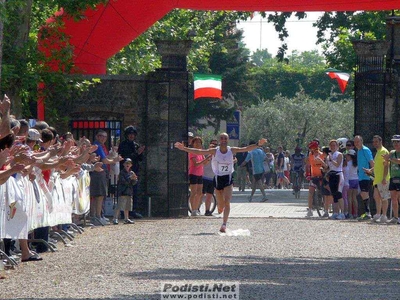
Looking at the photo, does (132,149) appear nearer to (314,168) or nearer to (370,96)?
(314,168)

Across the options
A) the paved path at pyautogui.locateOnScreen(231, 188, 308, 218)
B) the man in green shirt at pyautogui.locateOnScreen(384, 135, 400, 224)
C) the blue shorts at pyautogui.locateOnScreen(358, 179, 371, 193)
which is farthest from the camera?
the paved path at pyautogui.locateOnScreen(231, 188, 308, 218)

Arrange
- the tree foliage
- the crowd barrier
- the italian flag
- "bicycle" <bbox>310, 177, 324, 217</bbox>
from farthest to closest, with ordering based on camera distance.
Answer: the tree foliage < the italian flag < "bicycle" <bbox>310, 177, 324, 217</bbox> < the crowd barrier

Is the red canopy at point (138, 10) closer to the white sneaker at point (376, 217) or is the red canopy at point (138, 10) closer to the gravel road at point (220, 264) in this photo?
the white sneaker at point (376, 217)

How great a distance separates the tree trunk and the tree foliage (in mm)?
56323

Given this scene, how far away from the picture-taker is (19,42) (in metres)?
24.5

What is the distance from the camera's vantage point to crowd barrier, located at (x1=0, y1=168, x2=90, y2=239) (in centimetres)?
1489

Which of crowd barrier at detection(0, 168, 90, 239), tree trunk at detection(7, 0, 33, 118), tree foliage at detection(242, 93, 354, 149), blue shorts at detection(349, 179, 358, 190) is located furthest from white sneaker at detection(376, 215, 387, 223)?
tree foliage at detection(242, 93, 354, 149)

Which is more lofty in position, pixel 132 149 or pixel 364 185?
pixel 132 149

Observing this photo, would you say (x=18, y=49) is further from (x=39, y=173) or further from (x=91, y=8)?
(x=39, y=173)

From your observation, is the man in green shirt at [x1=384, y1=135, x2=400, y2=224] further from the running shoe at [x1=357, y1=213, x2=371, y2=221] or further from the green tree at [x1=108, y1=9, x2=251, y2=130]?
the green tree at [x1=108, y1=9, x2=251, y2=130]

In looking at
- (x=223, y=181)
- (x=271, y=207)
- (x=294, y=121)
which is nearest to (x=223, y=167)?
(x=223, y=181)

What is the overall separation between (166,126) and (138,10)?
3844mm

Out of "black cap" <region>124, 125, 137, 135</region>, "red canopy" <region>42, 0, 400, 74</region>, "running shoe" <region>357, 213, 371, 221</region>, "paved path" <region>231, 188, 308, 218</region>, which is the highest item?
"red canopy" <region>42, 0, 400, 74</region>

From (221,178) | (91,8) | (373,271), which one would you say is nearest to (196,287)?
(373,271)
